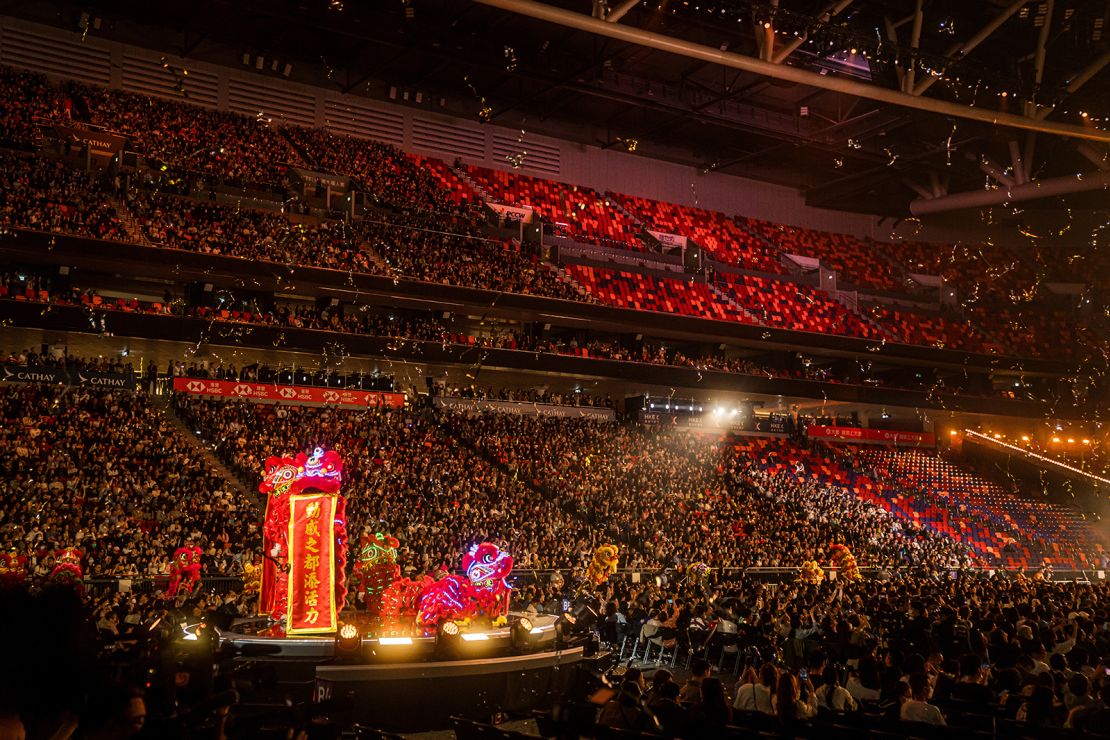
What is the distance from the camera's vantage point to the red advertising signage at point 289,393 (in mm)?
27328

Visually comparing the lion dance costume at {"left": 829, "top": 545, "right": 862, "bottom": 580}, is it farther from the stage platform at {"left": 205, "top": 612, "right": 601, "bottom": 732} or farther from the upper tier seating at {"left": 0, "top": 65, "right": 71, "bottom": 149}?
the upper tier seating at {"left": 0, "top": 65, "right": 71, "bottom": 149}

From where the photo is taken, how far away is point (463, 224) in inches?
1401

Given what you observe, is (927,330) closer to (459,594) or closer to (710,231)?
(710,231)

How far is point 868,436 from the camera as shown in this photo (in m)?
41.2

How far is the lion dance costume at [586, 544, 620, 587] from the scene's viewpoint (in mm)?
20223

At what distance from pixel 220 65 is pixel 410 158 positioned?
27.6 feet

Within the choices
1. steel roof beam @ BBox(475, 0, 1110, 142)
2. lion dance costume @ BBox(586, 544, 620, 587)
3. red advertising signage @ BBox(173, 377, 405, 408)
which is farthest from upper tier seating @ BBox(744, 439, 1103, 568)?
lion dance costume @ BBox(586, 544, 620, 587)

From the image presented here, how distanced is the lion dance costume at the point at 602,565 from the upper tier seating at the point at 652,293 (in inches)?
646

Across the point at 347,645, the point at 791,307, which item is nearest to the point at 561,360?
the point at 791,307

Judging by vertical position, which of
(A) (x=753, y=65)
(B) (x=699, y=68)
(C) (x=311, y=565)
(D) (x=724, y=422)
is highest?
(B) (x=699, y=68)

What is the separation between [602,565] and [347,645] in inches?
361

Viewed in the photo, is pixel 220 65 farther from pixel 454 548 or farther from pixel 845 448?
pixel 845 448

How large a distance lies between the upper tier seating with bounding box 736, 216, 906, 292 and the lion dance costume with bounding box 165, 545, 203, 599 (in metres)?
35.4

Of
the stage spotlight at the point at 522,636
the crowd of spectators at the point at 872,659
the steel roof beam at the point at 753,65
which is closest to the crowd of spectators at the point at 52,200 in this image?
the steel roof beam at the point at 753,65
